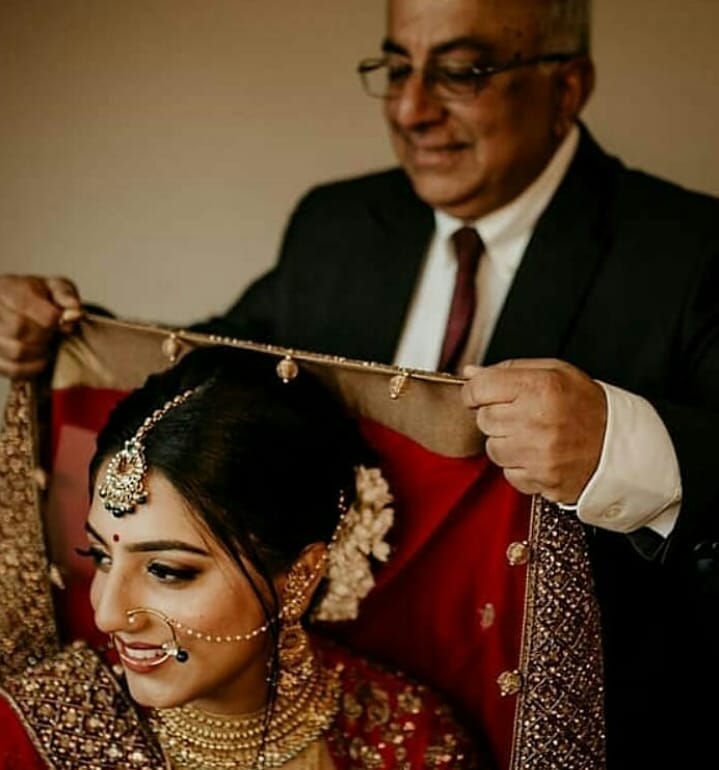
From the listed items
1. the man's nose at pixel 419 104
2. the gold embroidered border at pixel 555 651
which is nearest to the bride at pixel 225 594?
the gold embroidered border at pixel 555 651

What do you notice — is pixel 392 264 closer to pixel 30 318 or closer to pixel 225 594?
pixel 30 318

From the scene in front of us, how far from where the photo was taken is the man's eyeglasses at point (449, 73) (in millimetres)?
Answer: 1586

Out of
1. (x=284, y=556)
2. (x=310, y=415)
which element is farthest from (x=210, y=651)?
(x=310, y=415)

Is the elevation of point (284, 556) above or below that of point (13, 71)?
below

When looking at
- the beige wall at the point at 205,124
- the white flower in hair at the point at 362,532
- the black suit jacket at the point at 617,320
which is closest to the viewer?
the white flower in hair at the point at 362,532

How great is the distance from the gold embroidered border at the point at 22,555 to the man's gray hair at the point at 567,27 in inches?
30.5

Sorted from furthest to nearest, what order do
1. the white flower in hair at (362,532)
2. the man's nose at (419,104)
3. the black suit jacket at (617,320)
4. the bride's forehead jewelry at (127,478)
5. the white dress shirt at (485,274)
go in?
the white dress shirt at (485,274)
the man's nose at (419,104)
the black suit jacket at (617,320)
the white flower in hair at (362,532)
the bride's forehead jewelry at (127,478)

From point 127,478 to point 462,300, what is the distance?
2.04 ft

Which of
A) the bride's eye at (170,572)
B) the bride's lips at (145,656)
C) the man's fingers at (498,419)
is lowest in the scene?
the bride's lips at (145,656)

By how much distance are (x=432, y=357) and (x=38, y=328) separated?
1.76 feet

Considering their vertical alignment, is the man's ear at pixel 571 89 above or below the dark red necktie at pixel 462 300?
above

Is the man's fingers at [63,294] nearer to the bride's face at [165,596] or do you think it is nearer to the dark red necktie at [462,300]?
the bride's face at [165,596]

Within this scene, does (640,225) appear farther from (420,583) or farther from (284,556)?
(284,556)

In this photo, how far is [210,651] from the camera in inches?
49.4
